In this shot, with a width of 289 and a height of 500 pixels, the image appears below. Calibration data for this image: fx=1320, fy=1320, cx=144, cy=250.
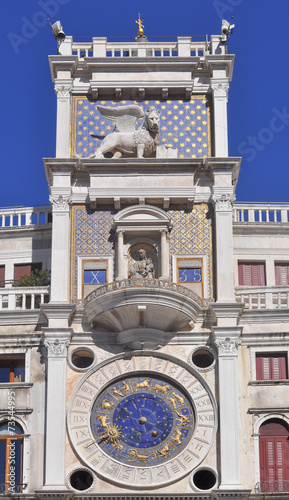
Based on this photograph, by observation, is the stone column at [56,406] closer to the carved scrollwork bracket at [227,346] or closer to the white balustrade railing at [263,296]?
the carved scrollwork bracket at [227,346]

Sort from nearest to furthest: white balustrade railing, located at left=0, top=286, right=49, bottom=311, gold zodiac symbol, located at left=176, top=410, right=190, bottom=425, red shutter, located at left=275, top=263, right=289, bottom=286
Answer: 1. gold zodiac symbol, located at left=176, top=410, right=190, bottom=425
2. white balustrade railing, located at left=0, top=286, right=49, bottom=311
3. red shutter, located at left=275, top=263, right=289, bottom=286

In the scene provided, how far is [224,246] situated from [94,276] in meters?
4.04

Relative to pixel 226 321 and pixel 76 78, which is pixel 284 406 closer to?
pixel 226 321

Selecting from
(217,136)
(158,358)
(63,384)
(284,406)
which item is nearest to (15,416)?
(63,384)

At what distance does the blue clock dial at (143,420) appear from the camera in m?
37.5

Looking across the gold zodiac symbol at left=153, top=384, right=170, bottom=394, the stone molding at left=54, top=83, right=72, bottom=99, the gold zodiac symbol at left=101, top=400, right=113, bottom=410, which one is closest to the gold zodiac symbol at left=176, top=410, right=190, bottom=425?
the gold zodiac symbol at left=153, top=384, right=170, bottom=394

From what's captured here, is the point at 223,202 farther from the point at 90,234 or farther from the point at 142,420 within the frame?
the point at 142,420

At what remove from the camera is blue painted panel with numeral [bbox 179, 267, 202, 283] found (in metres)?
39.8

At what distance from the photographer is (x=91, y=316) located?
38.7m

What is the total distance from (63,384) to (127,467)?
3025 mm

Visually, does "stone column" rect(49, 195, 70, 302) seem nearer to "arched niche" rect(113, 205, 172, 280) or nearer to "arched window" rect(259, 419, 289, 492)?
"arched niche" rect(113, 205, 172, 280)

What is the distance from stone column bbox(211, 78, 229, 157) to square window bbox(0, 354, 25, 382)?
Result: 8.87 metres

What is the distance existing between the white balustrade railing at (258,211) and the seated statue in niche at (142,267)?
5.10m

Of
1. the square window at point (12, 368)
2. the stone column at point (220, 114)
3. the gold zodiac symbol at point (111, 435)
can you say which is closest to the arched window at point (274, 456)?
the gold zodiac symbol at point (111, 435)
